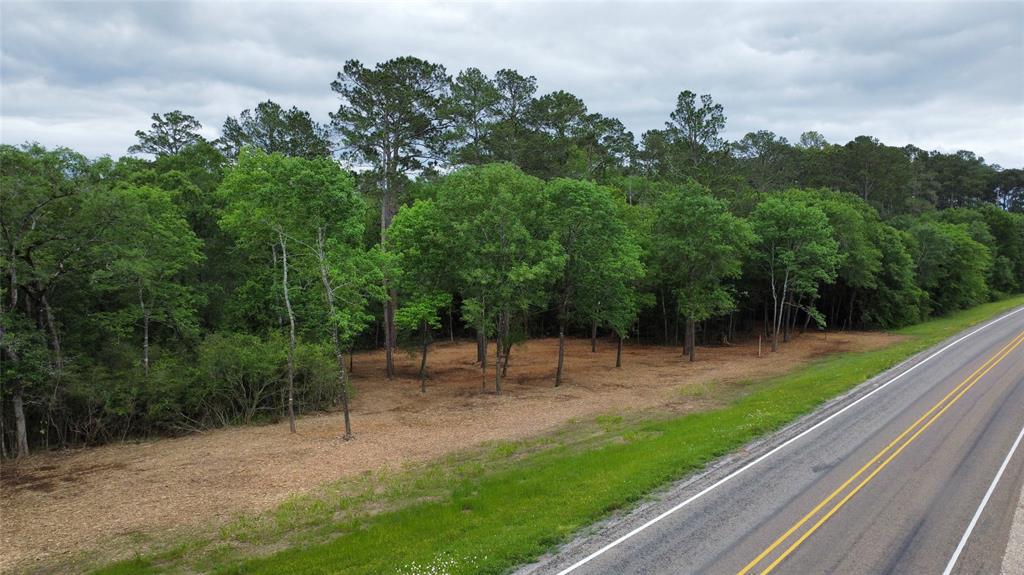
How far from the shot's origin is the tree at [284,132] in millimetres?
43594

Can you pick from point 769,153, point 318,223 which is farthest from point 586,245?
point 769,153

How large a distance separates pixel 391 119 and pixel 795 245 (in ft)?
116

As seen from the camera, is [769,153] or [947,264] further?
[769,153]

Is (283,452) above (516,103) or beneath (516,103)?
beneath

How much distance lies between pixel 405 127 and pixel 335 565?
1356 inches

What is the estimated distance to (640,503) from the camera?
15375 millimetres

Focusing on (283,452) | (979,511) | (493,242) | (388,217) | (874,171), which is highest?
(874,171)

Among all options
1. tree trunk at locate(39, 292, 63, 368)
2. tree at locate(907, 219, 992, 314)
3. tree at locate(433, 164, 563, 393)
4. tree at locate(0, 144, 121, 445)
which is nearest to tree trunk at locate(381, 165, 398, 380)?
tree at locate(433, 164, 563, 393)

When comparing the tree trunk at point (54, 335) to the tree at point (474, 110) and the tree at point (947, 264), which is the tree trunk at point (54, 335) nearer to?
the tree at point (474, 110)

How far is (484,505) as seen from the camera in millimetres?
15672

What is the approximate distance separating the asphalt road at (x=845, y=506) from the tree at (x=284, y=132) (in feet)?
118

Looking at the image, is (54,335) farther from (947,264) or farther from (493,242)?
(947,264)

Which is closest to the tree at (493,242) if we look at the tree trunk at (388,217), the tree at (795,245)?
the tree trunk at (388,217)

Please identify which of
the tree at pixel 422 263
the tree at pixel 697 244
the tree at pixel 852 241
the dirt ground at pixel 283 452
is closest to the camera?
the dirt ground at pixel 283 452
